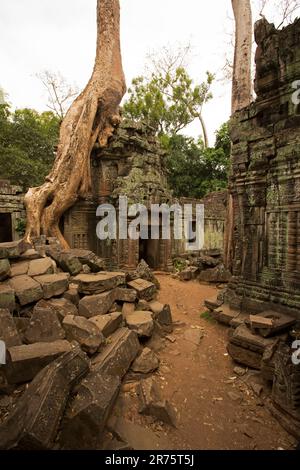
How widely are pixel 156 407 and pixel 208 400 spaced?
2.22 feet

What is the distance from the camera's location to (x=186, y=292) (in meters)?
6.82

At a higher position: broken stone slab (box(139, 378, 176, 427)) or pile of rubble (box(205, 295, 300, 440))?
pile of rubble (box(205, 295, 300, 440))

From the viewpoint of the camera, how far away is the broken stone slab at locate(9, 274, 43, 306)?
3.33 m

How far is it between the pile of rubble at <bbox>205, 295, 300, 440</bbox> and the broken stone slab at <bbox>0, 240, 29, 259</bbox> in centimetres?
371

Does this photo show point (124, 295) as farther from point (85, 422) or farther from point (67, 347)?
point (85, 422)

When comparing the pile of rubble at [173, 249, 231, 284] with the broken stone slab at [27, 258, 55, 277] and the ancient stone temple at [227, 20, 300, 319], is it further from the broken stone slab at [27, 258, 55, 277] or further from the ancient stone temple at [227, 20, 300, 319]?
the broken stone slab at [27, 258, 55, 277]

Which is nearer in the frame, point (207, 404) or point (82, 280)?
point (207, 404)

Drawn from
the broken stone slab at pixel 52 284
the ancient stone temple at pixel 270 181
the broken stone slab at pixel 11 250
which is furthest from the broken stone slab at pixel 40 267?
the ancient stone temple at pixel 270 181

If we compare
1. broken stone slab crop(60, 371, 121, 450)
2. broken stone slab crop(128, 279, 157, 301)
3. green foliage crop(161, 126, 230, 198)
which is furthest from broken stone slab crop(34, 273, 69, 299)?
green foliage crop(161, 126, 230, 198)

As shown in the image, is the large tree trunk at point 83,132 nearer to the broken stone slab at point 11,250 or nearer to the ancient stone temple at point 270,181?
the broken stone slab at point 11,250

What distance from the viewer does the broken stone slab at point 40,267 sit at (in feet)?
13.2
